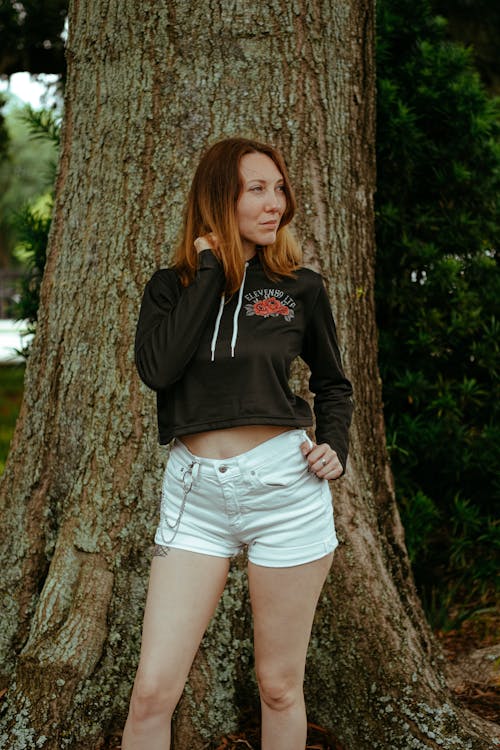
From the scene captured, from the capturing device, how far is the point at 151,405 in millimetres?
3314

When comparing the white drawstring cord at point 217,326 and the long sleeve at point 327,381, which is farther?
the long sleeve at point 327,381

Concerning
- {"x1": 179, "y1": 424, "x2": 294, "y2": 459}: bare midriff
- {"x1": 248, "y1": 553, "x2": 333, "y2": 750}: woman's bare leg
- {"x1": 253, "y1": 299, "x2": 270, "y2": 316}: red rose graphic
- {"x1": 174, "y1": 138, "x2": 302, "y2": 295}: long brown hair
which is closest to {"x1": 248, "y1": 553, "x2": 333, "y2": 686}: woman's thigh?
{"x1": 248, "y1": 553, "x2": 333, "y2": 750}: woman's bare leg

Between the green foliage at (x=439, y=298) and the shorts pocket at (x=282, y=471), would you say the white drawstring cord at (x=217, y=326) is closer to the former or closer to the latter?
the shorts pocket at (x=282, y=471)

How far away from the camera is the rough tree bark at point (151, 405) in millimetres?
3256

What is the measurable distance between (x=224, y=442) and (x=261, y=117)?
1513 mm

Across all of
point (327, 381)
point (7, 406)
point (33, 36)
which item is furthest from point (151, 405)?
point (7, 406)

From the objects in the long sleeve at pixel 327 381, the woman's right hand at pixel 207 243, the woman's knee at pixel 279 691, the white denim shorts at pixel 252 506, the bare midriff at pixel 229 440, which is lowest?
the woman's knee at pixel 279 691

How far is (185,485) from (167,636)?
0.45 meters

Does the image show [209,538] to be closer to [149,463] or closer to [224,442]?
[224,442]

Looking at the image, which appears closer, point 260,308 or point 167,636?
point 167,636

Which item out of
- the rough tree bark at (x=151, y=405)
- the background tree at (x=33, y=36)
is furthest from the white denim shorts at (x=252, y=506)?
the background tree at (x=33, y=36)

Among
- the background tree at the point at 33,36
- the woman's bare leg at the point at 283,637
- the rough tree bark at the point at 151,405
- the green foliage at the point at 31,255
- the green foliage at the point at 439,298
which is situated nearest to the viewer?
the woman's bare leg at the point at 283,637

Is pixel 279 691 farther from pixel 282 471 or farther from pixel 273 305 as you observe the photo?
pixel 273 305

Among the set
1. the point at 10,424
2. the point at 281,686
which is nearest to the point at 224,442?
the point at 281,686
